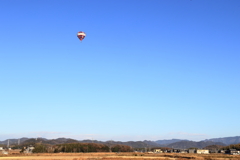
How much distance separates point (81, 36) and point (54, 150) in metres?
100

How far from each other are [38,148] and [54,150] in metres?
10.4

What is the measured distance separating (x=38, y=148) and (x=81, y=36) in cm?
Result: 9760

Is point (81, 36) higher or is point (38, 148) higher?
point (81, 36)

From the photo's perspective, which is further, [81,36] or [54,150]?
[54,150]

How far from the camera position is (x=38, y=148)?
193 m

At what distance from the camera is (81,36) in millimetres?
123438

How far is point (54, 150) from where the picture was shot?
198125 millimetres

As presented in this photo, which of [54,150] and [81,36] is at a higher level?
[81,36]

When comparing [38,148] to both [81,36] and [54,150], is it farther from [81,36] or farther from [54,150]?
[81,36]

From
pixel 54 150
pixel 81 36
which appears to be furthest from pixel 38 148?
pixel 81 36

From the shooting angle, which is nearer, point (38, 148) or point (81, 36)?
point (81, 36)
